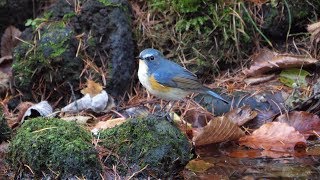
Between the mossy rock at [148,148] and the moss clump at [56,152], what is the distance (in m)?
0.22

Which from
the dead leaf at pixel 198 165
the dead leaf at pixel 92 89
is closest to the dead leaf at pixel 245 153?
the dead leaf at pixel 198 165

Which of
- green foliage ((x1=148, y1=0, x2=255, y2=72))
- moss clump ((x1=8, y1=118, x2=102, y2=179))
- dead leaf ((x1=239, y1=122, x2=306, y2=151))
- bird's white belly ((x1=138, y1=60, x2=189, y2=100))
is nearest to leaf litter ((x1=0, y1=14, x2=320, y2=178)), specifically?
dead leaf ((x1=239, y1=122, x2=306, y2=151))

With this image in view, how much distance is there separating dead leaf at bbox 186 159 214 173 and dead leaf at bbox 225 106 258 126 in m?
1.03

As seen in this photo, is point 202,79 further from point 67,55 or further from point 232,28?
point 67,55

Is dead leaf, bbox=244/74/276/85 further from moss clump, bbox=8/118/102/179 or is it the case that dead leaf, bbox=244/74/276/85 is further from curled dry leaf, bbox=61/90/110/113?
moss clump, bbox=8/118/102/179

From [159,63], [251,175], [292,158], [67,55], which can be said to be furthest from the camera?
[67,55]

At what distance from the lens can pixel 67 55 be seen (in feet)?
24.1

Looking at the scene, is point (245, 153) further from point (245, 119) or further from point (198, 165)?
point (245, 119)

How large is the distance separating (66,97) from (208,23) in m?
1.88

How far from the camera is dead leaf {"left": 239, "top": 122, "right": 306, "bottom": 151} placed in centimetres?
603

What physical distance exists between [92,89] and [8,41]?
170 cm

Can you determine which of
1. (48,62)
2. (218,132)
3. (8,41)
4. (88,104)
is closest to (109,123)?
(88,104)

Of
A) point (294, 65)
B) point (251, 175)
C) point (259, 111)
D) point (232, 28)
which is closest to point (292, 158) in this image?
point (251, 175)

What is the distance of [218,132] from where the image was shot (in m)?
6.00
